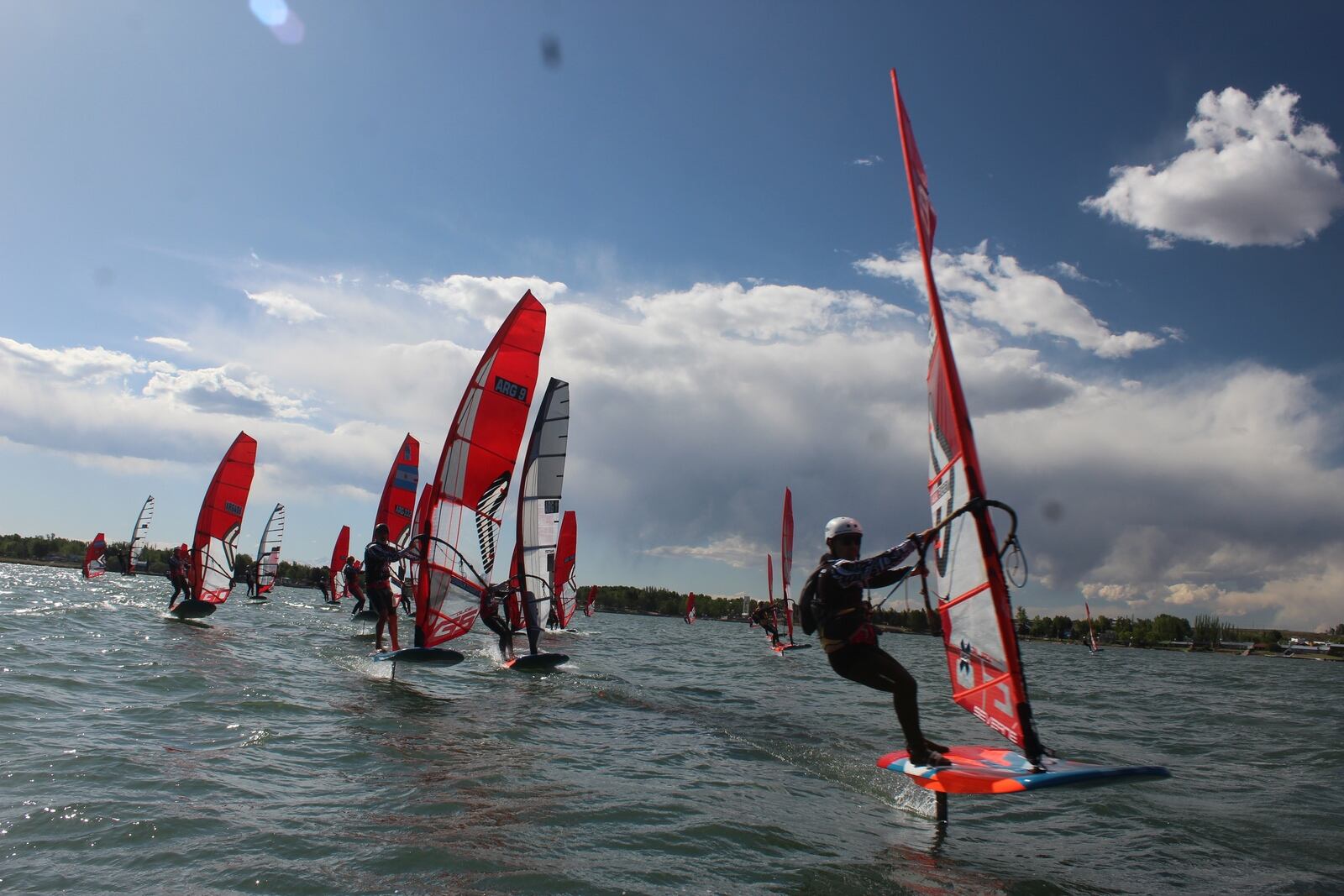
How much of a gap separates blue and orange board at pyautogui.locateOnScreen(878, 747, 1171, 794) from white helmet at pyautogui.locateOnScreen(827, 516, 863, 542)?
1686mm

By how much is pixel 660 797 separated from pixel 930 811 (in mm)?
2138

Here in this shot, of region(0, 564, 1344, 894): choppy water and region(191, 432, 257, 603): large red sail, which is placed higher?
region(191, 432, 257, 603): large red sail

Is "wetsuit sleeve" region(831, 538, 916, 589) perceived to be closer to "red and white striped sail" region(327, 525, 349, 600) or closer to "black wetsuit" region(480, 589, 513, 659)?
"black wetsuit" region(480, 589, 513, 659)

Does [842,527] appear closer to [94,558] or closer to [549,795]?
[549,795]

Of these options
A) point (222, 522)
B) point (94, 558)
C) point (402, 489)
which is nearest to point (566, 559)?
point (402, 489)

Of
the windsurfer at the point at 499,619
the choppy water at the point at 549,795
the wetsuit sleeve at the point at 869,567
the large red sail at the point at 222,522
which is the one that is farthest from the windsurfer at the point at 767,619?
the wetsuit sleeve at the point at 869,567

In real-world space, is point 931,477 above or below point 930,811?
above

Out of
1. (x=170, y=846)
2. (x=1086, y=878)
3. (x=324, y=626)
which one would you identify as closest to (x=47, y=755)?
(x=170, y=846)

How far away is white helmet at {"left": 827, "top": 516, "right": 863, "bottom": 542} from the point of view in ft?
19.8

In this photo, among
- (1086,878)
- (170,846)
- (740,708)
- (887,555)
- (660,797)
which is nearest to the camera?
(170,846)

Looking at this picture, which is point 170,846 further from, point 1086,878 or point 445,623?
point 445,623

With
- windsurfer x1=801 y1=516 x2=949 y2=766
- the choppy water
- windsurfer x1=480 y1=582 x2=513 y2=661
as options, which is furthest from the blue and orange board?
windsurfer x1=480 y1=582 x2=513 y2=661

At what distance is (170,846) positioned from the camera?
4074 millimetres

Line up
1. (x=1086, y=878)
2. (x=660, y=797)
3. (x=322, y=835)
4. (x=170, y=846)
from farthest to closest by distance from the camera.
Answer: (x=660, y=797)
(x=1086, y=878)
(x=322, y=835)
(x=170, y=846)
